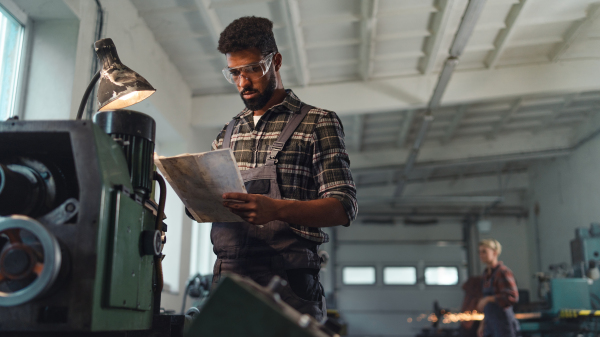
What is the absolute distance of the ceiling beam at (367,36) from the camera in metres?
4.46

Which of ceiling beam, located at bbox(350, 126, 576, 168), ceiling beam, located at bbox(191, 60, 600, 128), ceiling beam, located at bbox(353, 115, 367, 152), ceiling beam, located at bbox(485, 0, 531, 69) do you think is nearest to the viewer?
ceiling beam, located at bbox(485, 0, 531, 69)

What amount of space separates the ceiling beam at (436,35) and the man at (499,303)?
2231 millimetres

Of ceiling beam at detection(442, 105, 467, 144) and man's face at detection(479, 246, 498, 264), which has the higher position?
ceiling beam at detection(442, 105, 467, 144)

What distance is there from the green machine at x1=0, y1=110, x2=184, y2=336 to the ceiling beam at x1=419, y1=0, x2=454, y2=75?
3.96 meters

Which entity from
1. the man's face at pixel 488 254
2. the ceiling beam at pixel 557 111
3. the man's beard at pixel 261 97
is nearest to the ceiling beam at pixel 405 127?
the ceiling beam at pixel 557 111

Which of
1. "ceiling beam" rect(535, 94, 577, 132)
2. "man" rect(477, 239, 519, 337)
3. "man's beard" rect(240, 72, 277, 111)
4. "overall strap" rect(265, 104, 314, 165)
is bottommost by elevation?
"man" rect(477, 239, 519, 337)

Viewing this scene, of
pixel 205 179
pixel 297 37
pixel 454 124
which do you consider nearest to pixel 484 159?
pixel 454 124

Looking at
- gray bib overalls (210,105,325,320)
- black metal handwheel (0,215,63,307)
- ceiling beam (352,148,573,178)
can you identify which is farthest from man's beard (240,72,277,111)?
ceiling beam (352,148,573,178)

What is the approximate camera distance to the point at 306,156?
1.52 m

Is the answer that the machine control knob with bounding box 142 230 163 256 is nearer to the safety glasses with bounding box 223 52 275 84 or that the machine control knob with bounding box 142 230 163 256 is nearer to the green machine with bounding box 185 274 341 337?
the green machine with bounding box 185 274 341 337

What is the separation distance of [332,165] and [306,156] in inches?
3.7

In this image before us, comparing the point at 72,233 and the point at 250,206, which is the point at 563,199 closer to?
the point at 250,206

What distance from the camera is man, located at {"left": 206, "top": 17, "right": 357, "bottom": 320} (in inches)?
52.3

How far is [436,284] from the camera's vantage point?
1093 cm
